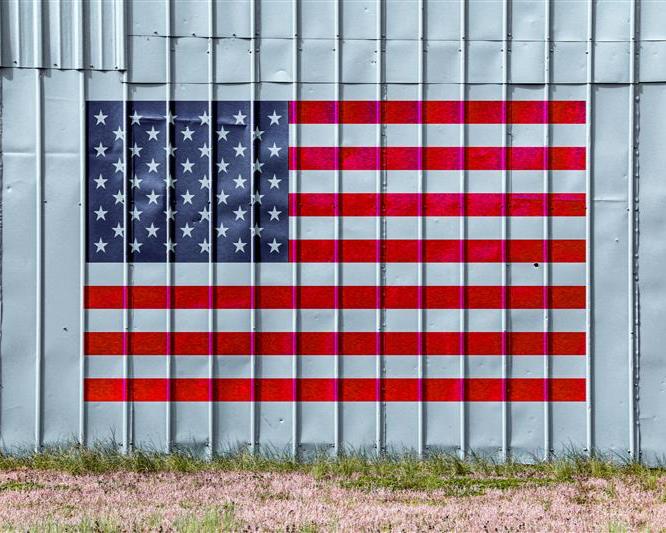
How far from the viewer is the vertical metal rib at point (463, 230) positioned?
9.08 metres

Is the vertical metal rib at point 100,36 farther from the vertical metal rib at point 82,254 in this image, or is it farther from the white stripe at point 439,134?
the white stripe at point 439,134

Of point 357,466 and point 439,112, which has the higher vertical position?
point 439,112

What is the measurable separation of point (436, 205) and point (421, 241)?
36cm

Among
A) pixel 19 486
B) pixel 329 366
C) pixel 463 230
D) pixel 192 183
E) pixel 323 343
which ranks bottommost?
pixel 19 486

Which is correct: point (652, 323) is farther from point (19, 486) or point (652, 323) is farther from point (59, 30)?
point (59, 30)

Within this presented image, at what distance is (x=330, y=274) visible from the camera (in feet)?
29.9

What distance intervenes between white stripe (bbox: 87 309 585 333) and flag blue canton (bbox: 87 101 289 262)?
0.49m

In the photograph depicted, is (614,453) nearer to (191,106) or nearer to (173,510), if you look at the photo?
(173,510)

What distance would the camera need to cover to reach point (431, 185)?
359 inches

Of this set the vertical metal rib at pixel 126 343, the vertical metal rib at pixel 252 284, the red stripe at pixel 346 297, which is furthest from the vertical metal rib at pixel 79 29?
the red stripe at pixel 346 297

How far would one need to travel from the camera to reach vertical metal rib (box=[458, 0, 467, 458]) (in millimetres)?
9078

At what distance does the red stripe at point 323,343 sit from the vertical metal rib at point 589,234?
12cm

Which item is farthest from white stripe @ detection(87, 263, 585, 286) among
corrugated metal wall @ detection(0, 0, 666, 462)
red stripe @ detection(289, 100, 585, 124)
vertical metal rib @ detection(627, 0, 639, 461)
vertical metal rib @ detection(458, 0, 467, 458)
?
red stripe @ detection(289, 100, 585, 124)

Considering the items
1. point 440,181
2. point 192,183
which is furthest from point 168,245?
point 440,181
